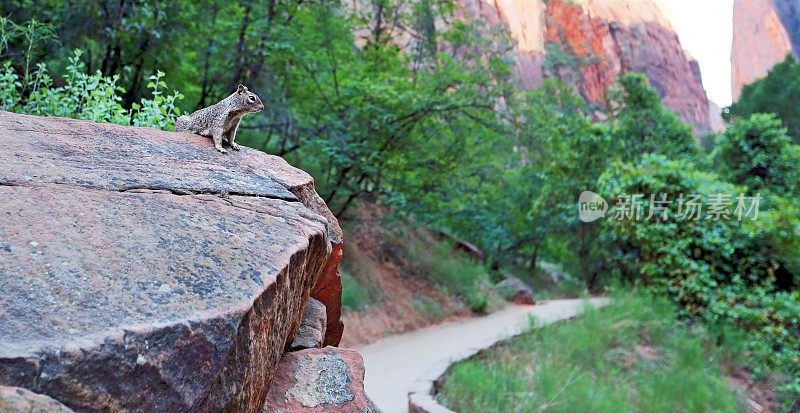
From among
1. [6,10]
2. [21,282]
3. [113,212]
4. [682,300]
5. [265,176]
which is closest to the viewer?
[21,282]

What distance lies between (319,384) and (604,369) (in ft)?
15.8

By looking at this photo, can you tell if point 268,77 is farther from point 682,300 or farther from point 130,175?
point 682,300

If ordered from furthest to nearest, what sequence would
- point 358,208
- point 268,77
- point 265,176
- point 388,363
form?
point 358,208
point 268,77
point 388,363
point 265,176

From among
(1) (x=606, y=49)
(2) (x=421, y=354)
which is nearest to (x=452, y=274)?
(2) (x=421, y=354)

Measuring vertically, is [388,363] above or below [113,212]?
below

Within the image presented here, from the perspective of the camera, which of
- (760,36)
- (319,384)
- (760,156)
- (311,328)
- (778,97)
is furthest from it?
(760,36)

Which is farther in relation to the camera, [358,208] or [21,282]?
[358,208]

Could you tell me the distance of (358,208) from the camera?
11273 millimetres

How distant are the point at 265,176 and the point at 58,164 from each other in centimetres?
87

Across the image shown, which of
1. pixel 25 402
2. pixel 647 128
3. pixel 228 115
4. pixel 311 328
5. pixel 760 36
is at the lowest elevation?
pixel 311 328

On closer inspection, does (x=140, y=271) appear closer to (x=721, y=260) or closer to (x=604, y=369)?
(x=604, y=369)

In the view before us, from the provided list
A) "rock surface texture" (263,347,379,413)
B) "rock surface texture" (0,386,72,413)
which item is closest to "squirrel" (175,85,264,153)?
"rock surface texture" (263,347,379,413)

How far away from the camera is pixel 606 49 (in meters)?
35.5

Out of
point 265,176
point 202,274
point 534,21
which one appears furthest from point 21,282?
point 534,21
